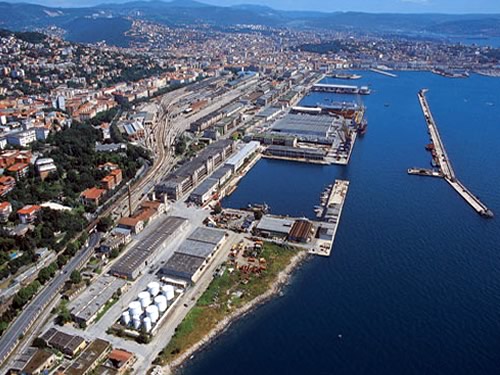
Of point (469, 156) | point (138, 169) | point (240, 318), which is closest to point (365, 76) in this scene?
point (469, 156)

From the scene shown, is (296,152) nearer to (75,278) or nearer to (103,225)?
(103,225)

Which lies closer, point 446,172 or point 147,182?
point 147,182

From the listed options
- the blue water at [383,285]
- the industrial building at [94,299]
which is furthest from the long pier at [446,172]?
the industrial building at [94,299]

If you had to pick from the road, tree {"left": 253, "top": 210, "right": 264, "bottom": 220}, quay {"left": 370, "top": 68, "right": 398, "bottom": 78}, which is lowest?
the road

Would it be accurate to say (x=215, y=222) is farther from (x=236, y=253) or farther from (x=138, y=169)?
(x=138, y=169)

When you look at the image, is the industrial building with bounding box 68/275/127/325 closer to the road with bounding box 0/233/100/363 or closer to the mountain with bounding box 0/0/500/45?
the road with bounding box 0/233/100/363

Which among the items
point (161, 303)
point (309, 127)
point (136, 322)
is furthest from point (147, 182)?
point (309, 127)

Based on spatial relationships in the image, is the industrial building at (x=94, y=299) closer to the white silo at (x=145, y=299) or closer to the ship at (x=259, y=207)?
the white silo at (x=145, y=299)

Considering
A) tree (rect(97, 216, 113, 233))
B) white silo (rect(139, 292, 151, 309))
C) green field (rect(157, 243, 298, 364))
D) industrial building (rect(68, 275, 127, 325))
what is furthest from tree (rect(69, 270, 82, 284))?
green field (rect(157, 243, 298, 364))
